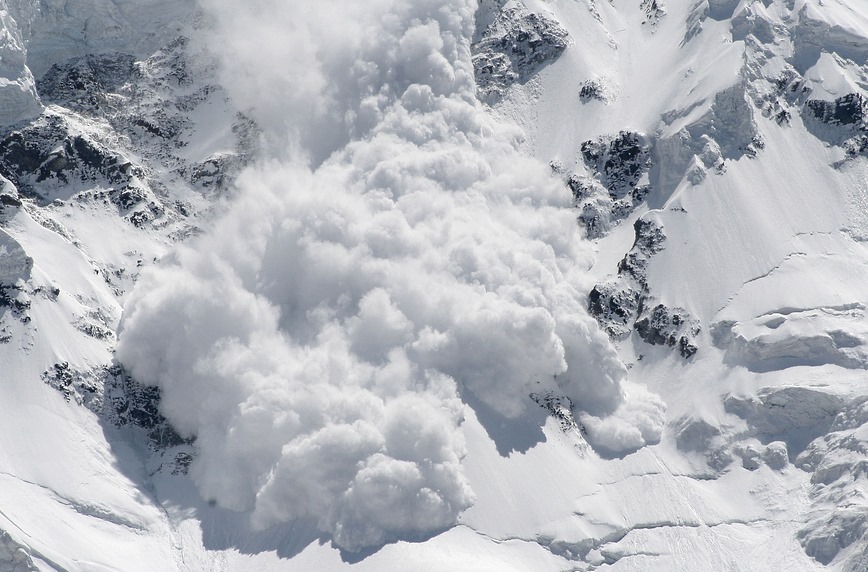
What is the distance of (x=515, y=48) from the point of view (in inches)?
6427

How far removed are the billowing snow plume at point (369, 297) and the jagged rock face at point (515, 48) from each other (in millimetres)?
3243

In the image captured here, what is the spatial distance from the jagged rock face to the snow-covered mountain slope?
37 centimetres

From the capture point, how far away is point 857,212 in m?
147

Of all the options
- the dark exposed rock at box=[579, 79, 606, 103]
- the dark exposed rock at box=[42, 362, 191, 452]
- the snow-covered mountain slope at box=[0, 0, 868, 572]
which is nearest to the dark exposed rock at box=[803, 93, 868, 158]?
the snow-covered mountain slope at box=[0, 0, 868, 572]

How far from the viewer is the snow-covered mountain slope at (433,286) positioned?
5084 inches

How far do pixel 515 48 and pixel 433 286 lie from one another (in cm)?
3614

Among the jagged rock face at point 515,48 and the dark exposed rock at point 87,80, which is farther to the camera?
the jagged rock face at point 515,48

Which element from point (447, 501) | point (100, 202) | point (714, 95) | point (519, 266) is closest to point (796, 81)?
point (714, 95)

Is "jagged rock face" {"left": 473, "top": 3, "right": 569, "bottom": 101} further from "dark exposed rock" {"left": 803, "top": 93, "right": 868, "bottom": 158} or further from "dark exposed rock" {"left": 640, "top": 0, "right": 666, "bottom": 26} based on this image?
"dark exposed rock" {"left": 803, "top": 93, "right": 868, "bottom": 158}

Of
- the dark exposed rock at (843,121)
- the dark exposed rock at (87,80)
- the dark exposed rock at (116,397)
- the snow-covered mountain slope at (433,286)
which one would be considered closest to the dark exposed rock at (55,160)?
the snow-covered mountain slope at (433,286)

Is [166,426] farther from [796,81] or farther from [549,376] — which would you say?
[796,81]

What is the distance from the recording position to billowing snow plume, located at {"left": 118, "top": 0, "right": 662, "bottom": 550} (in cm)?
13112

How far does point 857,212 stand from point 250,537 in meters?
71.8

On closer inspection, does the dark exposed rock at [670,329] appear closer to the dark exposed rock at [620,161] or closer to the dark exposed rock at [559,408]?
the dark exposed rock at [559,408]
